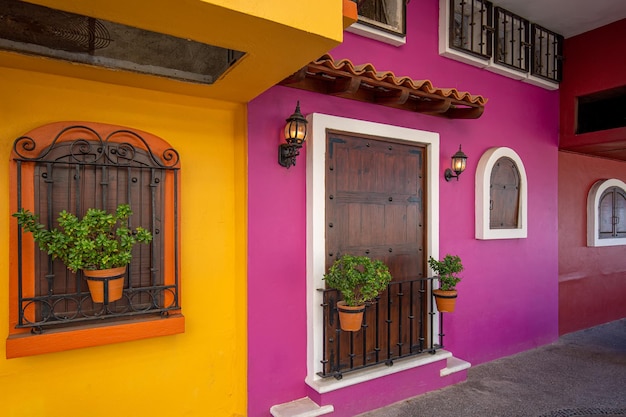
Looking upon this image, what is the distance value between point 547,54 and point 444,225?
3.03 metres

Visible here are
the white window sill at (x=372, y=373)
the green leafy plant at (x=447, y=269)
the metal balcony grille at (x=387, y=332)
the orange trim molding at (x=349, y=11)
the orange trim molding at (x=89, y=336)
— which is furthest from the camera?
the green leafy plant at (x=447, y=269)

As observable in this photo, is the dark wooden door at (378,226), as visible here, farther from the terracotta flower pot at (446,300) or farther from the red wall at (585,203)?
the red wall at (585,203)

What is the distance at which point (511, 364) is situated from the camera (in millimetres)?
4477

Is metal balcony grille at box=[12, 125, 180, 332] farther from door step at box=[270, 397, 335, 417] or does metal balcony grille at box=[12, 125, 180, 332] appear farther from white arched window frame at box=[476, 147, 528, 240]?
white arched window frame at box=[476, 147, 528, 240]

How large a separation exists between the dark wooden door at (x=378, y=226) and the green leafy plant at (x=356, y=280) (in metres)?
0.32

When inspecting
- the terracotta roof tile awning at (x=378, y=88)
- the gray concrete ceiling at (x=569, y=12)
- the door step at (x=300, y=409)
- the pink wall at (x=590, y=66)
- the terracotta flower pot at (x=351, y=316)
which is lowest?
the door step at (x=300, y=409)

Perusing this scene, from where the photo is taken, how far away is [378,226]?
3.57 metres

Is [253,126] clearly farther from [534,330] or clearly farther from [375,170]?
[534,330]

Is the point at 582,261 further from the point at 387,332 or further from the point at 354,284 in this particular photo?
the point at 354,284

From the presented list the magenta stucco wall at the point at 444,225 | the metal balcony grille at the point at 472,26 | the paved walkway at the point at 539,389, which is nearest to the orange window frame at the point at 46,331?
the magenta stucco wall at the point at 444,225

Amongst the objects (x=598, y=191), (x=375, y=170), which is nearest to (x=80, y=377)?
(x=375, y=170)

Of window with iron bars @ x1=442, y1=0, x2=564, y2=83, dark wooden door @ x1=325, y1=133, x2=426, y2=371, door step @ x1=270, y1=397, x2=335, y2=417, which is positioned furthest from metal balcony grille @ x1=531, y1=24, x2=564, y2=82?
door step @ x1=270, y1=397, x2=335, y2=417

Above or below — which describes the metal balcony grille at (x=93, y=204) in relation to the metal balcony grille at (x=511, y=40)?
below

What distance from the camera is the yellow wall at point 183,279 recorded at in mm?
2266
